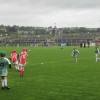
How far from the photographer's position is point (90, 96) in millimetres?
12898

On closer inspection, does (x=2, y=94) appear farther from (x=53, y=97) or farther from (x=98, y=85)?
(x=98, y=85)

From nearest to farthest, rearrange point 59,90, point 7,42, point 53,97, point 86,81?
point 53,97 < point 59,90 < point 86,81 < point 7,42

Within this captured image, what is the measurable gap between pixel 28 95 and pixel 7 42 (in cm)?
13651

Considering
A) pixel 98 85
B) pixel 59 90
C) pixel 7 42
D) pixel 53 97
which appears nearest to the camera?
pixel 53 97

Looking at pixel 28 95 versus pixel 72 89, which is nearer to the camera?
pixel 28 95

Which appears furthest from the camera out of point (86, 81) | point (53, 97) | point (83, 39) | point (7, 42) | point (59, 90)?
point (7, 42)

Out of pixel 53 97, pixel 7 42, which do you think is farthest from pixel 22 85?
pixel 7 42

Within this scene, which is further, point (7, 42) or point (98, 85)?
point (7, 42)

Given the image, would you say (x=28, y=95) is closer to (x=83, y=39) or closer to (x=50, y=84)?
(x=50, y=84)

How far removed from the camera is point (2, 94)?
1341cm

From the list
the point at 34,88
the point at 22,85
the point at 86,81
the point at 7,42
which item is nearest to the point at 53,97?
the point at 34,88

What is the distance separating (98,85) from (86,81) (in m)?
1.53

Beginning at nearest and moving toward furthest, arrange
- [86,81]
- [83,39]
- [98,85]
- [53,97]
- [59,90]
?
[53,97], [59,90], [98,85], [86,81], [83,39]

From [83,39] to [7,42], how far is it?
123 ft
